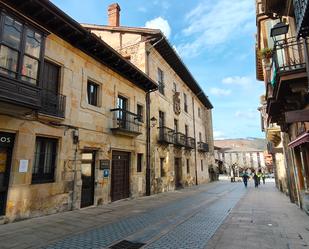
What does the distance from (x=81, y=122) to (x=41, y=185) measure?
2.86 m

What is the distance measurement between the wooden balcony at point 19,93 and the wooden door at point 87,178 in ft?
11.2

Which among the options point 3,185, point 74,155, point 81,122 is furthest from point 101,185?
point 3,185

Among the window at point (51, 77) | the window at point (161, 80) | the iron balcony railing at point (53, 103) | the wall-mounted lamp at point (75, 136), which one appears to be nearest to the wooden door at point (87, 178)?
the wall-mounted lamp at point (75, 136)

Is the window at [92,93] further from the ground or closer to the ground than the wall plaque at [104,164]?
further from the ground

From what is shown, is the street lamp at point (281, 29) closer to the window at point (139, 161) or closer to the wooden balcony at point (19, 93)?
the wooden balcony at point (19, 93)

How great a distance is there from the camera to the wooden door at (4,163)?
7074mm

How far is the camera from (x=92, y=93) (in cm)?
1130

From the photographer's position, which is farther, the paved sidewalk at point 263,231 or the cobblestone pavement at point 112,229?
the cobblestone pavement at point 112,229

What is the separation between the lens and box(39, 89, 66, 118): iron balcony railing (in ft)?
27.3

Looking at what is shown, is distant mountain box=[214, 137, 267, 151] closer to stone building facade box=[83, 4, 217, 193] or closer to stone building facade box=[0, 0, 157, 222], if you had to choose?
stone building facade box=[83, 4, 217, 193]

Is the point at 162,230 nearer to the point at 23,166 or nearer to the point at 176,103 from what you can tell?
the point at 23,166

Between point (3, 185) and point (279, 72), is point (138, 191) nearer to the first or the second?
point (3, 185)

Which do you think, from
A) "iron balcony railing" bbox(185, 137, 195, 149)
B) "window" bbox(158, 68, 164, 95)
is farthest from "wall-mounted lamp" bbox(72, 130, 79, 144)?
"iron balcony railing" bbox(185, 137, 195, 149)

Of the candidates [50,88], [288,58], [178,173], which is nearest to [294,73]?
[288,58]
